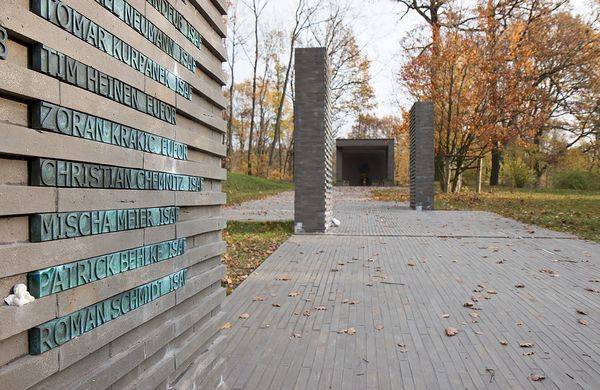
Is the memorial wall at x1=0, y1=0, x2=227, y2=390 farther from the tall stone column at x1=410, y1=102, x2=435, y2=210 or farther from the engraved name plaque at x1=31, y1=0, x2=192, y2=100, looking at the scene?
the tall stone column at x1=410, y1=102, x2=435, y2=210

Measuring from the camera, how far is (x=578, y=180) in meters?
29.8

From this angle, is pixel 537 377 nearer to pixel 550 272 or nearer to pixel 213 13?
pixel 213 13

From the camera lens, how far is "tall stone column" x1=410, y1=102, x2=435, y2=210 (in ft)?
54.0

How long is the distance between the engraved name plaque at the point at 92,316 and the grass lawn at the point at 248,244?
3.35 meters

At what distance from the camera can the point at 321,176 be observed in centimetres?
1041

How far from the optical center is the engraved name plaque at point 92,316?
1537 mm

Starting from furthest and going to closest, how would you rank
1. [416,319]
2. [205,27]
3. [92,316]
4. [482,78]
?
[482,78] < [416,319] < [205,27] < [92,316]

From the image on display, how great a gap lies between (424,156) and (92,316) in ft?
51.5

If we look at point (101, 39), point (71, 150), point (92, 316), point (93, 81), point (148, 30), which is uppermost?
point (148, 30)

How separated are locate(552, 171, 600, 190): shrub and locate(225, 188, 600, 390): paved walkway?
24.6m

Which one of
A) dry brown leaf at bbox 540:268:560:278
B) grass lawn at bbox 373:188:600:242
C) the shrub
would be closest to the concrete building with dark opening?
the shrub

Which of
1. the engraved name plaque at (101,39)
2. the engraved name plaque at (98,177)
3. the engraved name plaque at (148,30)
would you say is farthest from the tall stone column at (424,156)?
the engraved name plaque at (101,39)

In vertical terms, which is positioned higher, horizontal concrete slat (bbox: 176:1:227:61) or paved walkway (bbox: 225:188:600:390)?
horizontal concrete slat (bbox: 176:1:227:61)

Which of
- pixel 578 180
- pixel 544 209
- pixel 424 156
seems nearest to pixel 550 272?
pixel 424 156
